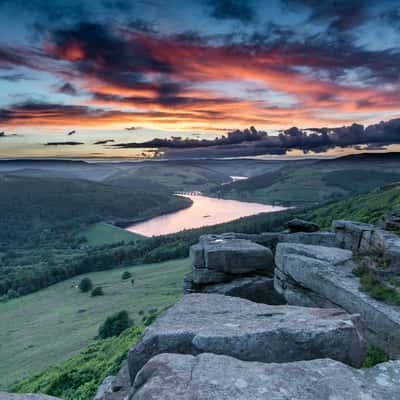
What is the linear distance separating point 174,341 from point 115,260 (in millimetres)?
168806

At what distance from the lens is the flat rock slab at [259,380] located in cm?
599

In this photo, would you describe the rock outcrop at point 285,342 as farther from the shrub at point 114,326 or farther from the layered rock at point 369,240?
the shrub at point 114,326

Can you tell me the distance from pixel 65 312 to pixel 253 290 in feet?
331

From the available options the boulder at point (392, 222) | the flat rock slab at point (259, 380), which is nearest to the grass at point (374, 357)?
the flat rock slab at point (259, 380)

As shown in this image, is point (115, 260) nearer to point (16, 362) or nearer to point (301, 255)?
point (16, 362)

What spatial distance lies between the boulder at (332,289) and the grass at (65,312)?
5436cm

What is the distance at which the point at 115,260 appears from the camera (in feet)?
559

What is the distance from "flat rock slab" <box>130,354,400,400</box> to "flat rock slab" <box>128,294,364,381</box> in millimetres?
698

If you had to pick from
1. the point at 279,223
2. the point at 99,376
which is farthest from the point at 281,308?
the point at 279,223

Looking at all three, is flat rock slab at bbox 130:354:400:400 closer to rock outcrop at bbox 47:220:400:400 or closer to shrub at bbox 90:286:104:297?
rock outcrop at bbox 47:220:400:400

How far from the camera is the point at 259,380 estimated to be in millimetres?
6332

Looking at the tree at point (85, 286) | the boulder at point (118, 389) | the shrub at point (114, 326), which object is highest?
the boulder at point (118, 389)

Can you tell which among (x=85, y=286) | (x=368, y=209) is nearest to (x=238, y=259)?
(x=368, y=209)

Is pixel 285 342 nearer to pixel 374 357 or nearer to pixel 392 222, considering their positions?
pixel 374 357
